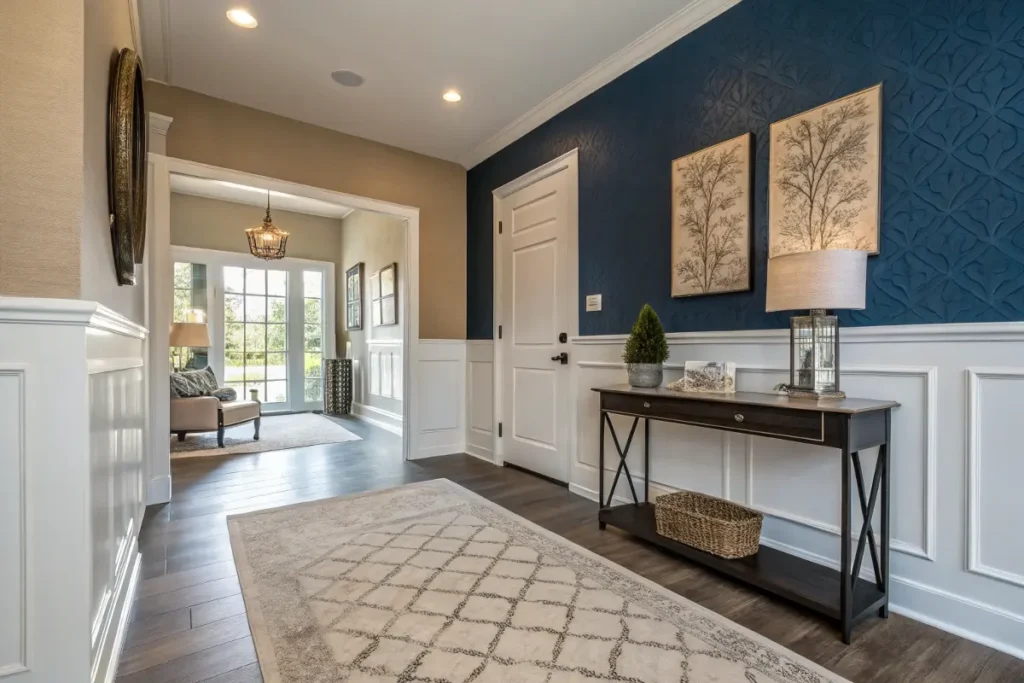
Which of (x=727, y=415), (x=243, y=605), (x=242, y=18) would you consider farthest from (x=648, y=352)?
(x=242, y=18)

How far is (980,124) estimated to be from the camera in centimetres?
162

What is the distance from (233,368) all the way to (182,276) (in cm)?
131

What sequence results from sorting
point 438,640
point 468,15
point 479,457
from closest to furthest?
point 438,640, point 468,15, point 479,457

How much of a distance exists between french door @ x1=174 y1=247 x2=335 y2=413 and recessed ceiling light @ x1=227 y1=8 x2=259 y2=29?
4.25 meters

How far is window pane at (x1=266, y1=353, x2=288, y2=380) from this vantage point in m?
6.59

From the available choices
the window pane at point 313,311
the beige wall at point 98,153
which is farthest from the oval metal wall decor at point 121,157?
the window pane at point 313,311

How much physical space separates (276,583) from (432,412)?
2.41 m

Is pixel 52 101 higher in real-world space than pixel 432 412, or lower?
higher

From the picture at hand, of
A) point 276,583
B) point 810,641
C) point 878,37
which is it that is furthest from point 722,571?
point 878,37

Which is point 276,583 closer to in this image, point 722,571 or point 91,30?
point 722,571

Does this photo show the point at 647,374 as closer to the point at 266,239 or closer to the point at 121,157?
the point at 121,157

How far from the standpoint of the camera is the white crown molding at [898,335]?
156 cm

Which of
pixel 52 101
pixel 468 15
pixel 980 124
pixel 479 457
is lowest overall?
pixel 479 457

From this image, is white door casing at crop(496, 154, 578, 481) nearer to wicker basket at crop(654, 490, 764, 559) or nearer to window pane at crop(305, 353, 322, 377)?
wicker basket at crop(654, 490, 764, 559)
